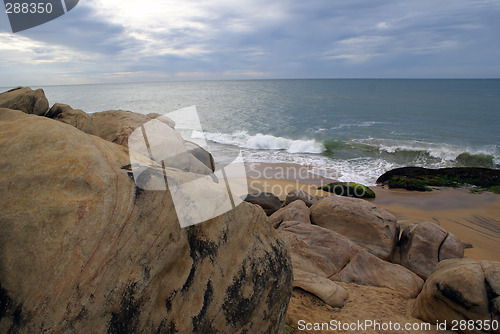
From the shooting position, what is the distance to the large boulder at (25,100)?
14.1ft

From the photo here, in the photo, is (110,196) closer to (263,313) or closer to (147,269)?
(147,269)

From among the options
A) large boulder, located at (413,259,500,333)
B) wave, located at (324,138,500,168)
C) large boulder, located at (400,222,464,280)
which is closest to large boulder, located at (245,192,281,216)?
large boulder, located at (400,222,464,280)

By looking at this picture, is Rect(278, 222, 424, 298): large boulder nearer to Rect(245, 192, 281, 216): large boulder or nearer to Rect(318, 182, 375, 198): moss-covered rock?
Rect(245, 192, 281, 216): large boulder

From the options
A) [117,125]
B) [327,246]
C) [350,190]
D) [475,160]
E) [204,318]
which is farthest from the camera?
[475,160]

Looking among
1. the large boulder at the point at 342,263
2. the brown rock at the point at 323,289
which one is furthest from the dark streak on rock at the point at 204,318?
the large boulder at the point at 342,263

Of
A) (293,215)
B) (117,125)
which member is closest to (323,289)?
(293,215)

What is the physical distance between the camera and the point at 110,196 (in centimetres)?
226

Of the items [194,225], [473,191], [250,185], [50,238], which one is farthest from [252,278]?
[473,191]

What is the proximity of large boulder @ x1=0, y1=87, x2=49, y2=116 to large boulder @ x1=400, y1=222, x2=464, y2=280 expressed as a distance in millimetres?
7082

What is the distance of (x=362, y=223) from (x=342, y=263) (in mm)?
1594

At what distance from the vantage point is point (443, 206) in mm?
10305

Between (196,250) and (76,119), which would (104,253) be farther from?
(76,119)

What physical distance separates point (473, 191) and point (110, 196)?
13.6 metres

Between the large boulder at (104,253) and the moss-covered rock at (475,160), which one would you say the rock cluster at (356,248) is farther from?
the moss-covered rock at (475,160)
